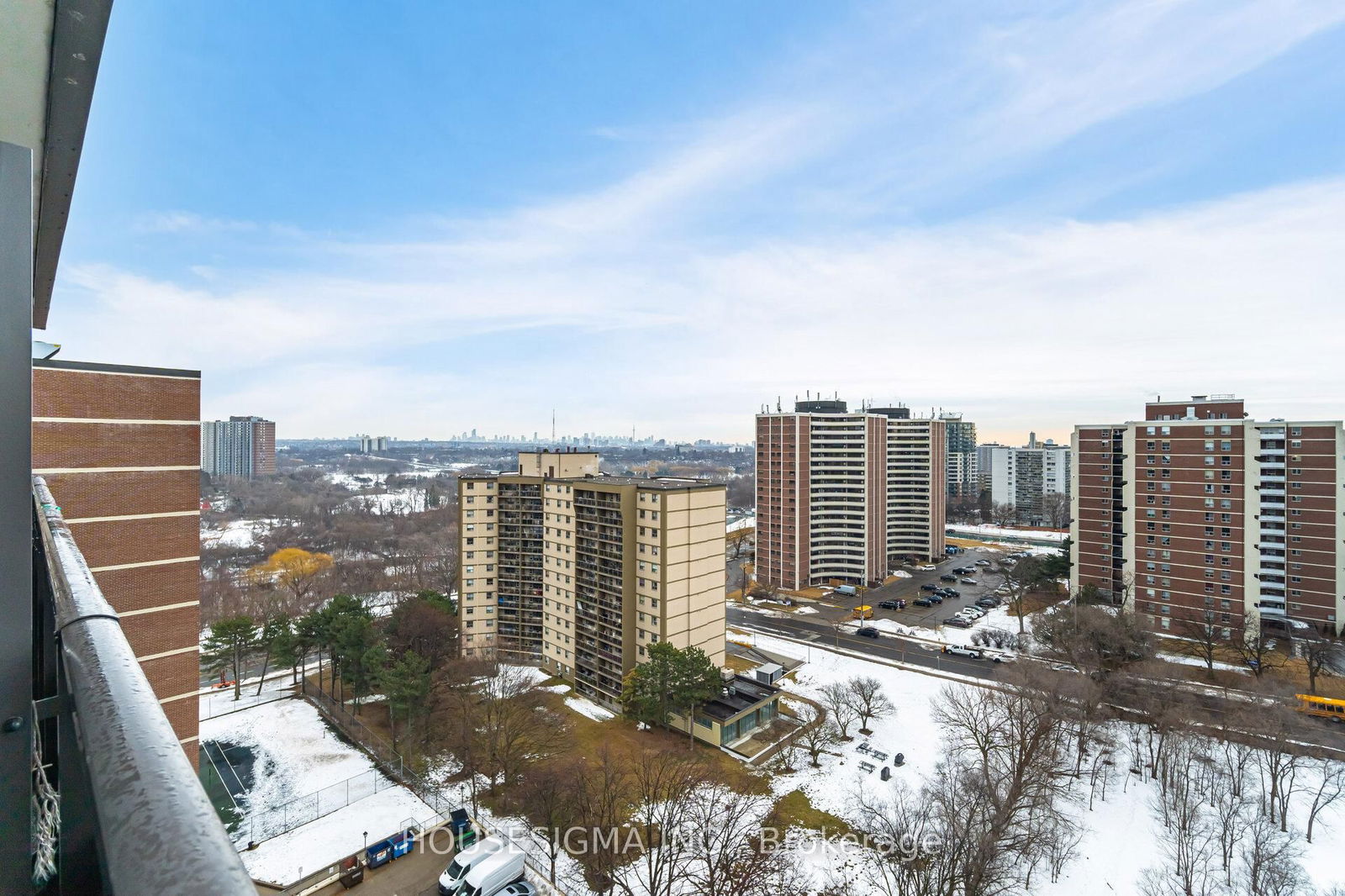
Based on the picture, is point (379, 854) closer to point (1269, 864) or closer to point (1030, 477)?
point (1269, 864)

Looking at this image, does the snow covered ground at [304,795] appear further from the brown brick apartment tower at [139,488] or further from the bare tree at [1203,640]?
the bare tree at [1203,640]

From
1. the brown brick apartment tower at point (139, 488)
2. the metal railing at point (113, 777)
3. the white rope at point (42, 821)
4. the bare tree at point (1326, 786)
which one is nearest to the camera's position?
the metal railing at point (113, 777)

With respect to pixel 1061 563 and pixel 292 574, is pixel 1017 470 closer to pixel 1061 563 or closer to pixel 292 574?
pixel 1061 563

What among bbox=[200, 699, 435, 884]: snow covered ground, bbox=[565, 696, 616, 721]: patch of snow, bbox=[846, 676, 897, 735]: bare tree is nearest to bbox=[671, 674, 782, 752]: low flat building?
bbox=[846, 676, 897, 735]: bare tree

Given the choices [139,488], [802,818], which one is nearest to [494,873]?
[802,818]

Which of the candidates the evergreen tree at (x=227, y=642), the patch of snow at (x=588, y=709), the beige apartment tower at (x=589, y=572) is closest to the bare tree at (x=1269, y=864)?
the beige apartment tower at (x=589, y=572)
